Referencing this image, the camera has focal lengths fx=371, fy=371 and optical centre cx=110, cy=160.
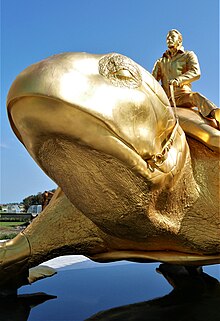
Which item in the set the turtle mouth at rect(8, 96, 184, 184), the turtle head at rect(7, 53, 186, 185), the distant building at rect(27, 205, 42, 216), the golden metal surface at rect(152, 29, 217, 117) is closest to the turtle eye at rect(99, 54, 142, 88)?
the turtle head at rect(7, 53, 186, 185)

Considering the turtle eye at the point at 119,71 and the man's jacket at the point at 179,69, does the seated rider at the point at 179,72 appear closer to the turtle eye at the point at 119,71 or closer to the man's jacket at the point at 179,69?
the man's jacket at the point at 179,69

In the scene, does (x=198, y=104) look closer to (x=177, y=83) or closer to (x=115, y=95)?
(x=177, y=83)

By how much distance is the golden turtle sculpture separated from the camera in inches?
54.9

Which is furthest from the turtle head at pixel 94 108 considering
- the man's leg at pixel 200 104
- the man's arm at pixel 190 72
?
the man's arm at pixel 190 72

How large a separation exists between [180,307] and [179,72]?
172 cm

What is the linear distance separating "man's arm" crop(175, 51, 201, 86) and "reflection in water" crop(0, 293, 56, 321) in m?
1.89

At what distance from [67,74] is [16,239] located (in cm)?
178

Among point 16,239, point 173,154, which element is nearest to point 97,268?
point 16,239

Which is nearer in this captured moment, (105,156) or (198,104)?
(105,156)

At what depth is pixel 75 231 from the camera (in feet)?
8.40

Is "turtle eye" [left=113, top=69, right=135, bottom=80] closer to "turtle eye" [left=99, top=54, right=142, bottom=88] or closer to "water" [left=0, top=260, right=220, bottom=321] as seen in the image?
"turtle eye" [left=99, top=54, right=142, bottom=88]

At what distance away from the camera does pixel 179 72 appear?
2.88m

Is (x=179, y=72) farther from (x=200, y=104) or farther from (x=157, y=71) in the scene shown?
(x=200, y=104)

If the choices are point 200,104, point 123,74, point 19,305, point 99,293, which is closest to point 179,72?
point 200,104
